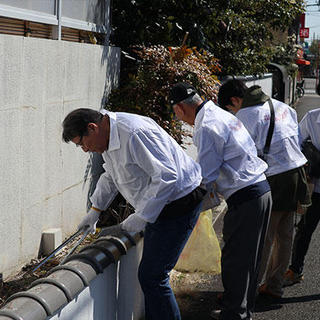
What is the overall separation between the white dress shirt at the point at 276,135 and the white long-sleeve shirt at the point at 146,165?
1420 mm

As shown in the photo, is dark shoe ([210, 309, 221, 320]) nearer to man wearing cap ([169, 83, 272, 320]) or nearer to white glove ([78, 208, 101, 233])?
man wearing cap ([169, 83, 272, 320])

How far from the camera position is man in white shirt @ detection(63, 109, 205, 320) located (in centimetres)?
356

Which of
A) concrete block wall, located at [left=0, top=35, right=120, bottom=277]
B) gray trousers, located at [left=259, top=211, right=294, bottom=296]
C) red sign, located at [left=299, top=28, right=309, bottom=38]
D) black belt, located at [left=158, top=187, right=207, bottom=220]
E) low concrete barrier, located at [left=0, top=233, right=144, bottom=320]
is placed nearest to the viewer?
low concrete barrier, located at [left=0, top=233, right=144, bottom=320]

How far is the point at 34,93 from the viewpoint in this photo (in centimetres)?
556

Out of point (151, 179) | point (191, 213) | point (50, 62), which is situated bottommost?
point (191, 213)

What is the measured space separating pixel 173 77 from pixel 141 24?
5.45ft

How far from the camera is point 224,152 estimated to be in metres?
4.29

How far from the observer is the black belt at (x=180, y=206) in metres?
3.79

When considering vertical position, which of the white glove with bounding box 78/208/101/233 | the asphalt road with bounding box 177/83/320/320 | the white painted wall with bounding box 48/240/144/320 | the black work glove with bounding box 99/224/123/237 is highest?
the white glove with bounding box 78/208/101/233

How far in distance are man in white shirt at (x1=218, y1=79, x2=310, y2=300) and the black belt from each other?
1.43 meters

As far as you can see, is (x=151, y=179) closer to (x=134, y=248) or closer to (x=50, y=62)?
(x=134, y=248)

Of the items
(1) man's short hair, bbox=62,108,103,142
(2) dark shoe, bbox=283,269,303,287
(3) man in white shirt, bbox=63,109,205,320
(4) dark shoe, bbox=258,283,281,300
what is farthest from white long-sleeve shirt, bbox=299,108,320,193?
(1) man's short hair, bbox=62,108,103,142

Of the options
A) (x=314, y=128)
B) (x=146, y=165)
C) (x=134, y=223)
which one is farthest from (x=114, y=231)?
(x=314, y=128)

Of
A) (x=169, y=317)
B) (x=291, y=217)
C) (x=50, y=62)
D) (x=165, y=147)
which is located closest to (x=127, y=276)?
(x=169, y=317)
